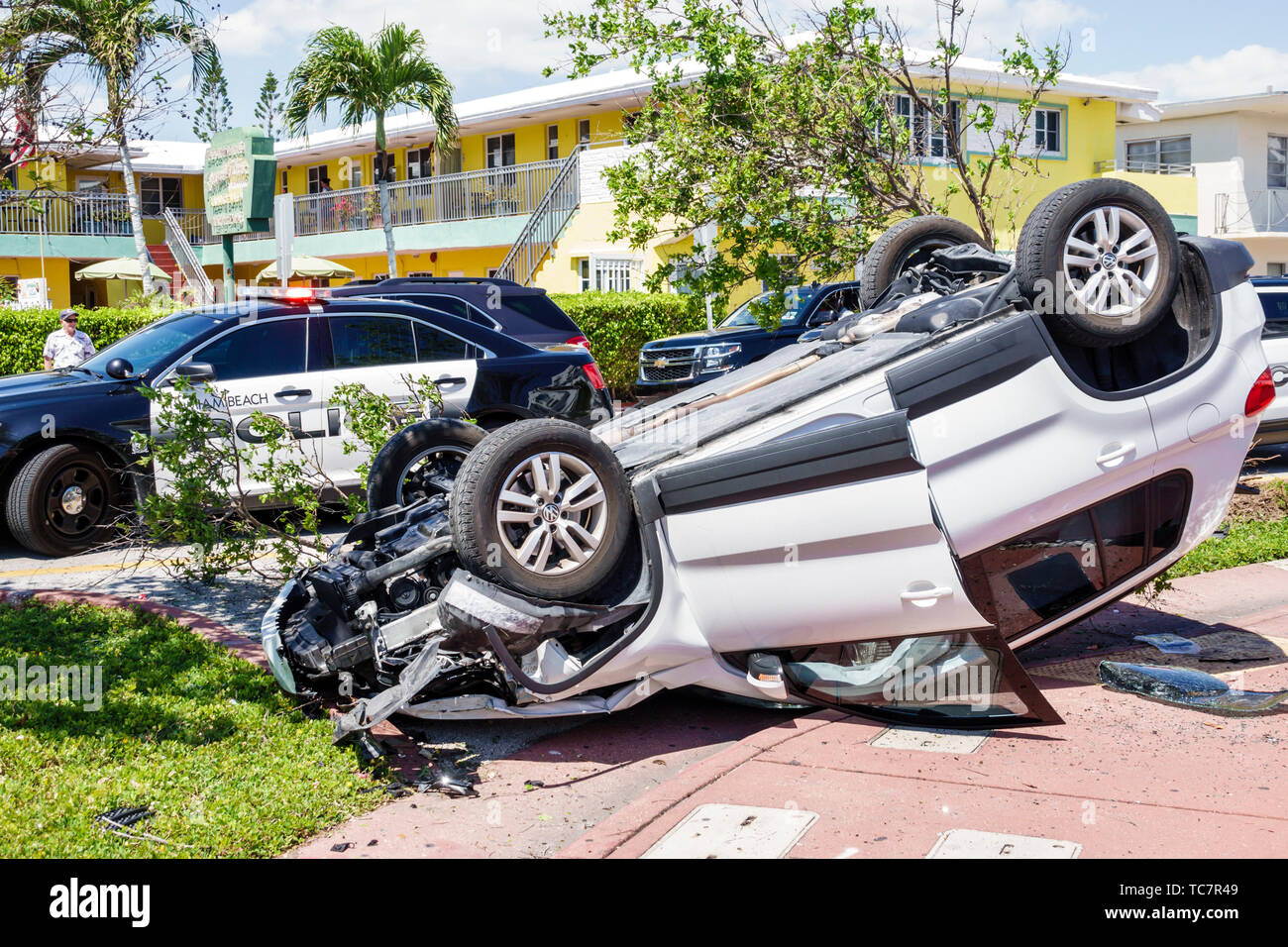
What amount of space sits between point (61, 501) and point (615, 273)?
17.4m

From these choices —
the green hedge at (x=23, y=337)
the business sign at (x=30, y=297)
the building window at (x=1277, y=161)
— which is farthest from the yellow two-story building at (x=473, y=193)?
the building window at (x=1277, y=161)

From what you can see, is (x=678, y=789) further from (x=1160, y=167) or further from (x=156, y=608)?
(x=1160, y=167)

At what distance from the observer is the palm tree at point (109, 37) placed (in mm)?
7969

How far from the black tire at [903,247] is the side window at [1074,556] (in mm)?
1682

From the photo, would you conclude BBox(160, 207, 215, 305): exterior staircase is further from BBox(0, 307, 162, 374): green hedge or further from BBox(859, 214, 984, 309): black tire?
BBox(859, 214, 984, 309): black tire

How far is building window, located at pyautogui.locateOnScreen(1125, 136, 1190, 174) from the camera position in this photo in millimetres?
35438

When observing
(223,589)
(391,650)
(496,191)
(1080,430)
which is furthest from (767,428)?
(496,191)

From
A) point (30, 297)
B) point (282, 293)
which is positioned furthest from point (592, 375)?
point (30, 297)

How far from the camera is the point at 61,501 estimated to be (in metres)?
8.89

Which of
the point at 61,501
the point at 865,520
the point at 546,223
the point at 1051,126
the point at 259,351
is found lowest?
the point at 61,501

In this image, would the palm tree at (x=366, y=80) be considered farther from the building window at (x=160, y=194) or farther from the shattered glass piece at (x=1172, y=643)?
the shattered glass piece at (x=1172, y=643)

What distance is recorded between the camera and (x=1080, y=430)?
5.12m
